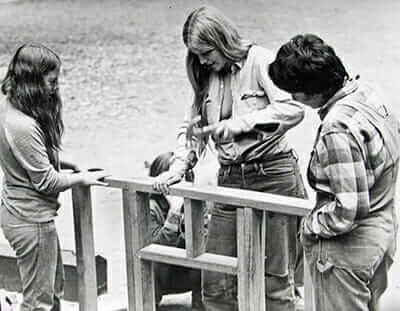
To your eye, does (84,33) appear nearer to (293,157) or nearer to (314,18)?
(314,18)

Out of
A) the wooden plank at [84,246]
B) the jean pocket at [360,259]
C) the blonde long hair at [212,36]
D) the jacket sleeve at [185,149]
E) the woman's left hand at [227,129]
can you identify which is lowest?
the wooden plank at [84,246]

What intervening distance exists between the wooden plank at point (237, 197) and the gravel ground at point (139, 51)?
320 cm

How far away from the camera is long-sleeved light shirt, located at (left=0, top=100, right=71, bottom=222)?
3277 millimetres

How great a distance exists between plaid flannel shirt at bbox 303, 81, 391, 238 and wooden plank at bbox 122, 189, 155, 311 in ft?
3.32

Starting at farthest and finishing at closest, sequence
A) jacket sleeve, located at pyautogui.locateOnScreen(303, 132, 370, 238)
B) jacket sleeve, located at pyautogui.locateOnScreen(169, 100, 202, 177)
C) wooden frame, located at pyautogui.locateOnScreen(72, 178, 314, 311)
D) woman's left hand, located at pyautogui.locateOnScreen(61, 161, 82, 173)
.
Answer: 1. woman's left hand, located at pyautogui.locateOnScreen(61, 161, 82, 173)
2. jacket sleeve, located at pyautogui.locateOnScreen(169, 100, 202, 177)
3. wooden frame, located at pyautogui.locateOnScreen(72, 178, 314, 311)
4. jacket sleeve, located at pyautogui.locateOnScreen(303, 132, 370, 238)

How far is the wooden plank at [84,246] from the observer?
3521mm

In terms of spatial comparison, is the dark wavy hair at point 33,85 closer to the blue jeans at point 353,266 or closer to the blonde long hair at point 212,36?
the blonde long hair at point 212,36

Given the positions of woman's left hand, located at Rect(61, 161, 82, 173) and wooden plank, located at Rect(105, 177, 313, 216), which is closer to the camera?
wooden plank, located at Rect(105, 177, 313, 216)

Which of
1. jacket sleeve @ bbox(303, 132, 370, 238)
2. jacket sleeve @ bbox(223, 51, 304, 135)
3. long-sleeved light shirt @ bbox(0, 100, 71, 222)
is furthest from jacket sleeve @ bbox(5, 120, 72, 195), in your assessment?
jacket sleeve @ bbox(303, 132, 370, 238)

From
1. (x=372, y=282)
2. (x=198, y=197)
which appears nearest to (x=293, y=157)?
(x=198, y=197)

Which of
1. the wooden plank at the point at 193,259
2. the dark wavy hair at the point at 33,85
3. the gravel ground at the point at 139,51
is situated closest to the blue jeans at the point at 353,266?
the wooden plank at the point at 193,259

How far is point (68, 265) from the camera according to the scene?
4.38m

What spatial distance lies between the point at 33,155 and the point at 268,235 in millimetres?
1034

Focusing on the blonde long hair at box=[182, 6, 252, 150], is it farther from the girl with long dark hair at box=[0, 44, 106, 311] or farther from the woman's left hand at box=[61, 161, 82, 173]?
the woman's left hand at box=[61, 161, 82, 173]
